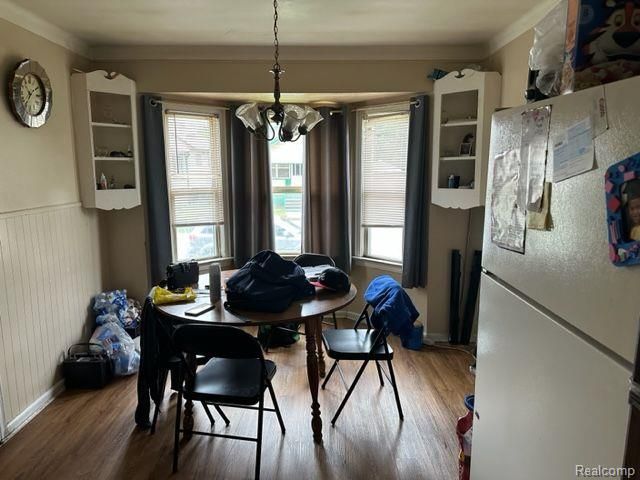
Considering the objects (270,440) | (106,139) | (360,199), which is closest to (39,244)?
(106,139)

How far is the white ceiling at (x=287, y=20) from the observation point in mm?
→ 2480

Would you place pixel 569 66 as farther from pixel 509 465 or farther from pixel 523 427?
pixel 509 465

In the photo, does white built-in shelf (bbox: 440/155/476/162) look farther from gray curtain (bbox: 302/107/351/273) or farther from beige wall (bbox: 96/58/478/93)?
gray curtain (bbox: 302/107/351/273)

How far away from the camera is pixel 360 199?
13.4 feet

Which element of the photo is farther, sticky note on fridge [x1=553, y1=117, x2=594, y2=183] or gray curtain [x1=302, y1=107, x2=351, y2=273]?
gray curtain [x1=302, y1=107, x2=351, y2=273]

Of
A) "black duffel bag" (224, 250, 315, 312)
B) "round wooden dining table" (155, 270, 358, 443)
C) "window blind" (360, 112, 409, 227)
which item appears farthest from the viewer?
"window blind" (360, 112, 409, 227)

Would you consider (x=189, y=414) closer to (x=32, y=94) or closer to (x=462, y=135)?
(x=32, y=94)

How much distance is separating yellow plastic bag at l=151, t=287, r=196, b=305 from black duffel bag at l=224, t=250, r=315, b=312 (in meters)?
0.27

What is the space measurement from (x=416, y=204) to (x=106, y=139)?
9.01 feet

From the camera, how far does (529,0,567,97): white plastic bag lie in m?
1.09

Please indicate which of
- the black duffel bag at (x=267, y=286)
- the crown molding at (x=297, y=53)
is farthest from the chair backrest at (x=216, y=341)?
the crown molding at (x=297, y=53)

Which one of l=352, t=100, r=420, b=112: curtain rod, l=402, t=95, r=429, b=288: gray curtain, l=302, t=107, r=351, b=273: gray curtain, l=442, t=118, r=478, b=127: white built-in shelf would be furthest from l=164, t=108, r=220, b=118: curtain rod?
l=442, t=118, r=478, b=127: white built-in shelf

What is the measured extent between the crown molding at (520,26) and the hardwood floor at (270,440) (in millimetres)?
2444

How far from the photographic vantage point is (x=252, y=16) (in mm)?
2676
